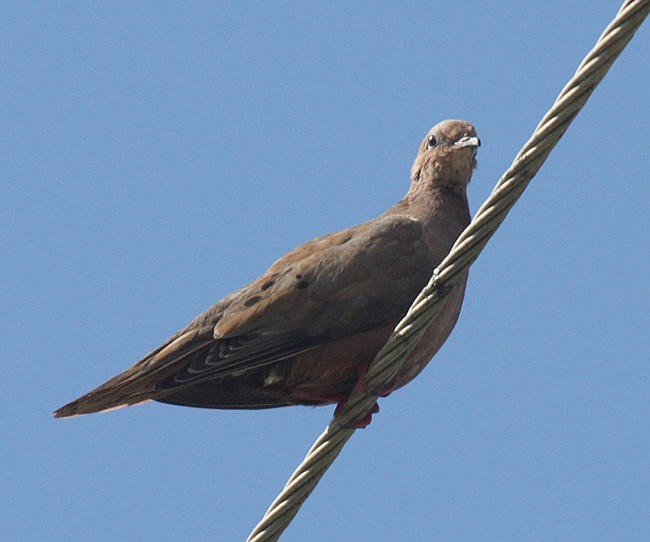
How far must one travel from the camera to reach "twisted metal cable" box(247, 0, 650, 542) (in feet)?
15.7

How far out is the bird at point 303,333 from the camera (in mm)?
6781

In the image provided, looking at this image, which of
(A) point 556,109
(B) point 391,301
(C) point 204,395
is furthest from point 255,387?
(A) point 556,109

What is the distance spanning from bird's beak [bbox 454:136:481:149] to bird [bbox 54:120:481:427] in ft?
2.60

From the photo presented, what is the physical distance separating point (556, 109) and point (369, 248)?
2333mm

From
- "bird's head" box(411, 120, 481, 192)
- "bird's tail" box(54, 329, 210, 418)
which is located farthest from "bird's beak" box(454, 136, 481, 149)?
"bird's tail" box(54, 329, 210, 418)

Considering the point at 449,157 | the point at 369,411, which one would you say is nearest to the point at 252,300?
the point at 369,411

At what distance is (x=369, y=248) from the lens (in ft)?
23.1

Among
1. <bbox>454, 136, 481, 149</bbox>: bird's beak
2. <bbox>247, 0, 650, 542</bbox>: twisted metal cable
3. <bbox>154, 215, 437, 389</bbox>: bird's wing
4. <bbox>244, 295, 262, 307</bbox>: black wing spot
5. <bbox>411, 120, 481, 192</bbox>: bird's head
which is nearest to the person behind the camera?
<bbox>247, 0, 650, 542</bbox>: twisted metal cable

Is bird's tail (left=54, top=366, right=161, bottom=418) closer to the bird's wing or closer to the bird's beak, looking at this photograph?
the bird's wing

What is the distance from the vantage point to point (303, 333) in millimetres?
6801

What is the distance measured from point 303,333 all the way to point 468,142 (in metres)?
1.73

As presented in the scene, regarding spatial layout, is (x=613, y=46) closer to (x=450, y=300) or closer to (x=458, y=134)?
(x=450, y=300)

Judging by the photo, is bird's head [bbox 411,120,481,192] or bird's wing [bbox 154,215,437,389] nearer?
bird's wing [bbox 154,215,437,389]

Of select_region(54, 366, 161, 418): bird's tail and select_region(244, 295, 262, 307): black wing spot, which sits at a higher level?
select_region(244, 295, 262, 307): black wing spot
